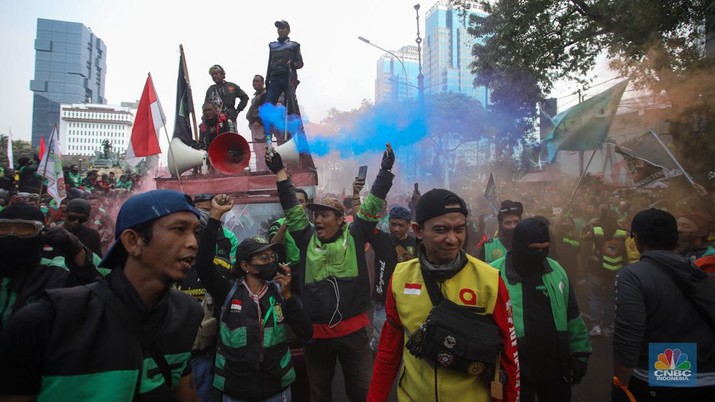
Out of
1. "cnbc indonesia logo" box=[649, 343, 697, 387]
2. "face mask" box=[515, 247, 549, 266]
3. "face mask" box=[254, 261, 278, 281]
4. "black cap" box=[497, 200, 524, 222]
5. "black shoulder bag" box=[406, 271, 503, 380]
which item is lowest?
"cnbc indonesia logo" box=[649, 343, 697, 387]

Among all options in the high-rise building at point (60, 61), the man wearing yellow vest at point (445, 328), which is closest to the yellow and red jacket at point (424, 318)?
the man wearing yellow vest at point (445, 328)

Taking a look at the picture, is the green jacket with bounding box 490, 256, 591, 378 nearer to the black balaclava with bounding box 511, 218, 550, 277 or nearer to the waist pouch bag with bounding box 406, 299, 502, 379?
the black balaclava with bounding box 511, 218, 550, 277

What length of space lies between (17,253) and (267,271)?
1490 mm

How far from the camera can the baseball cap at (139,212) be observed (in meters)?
1.74

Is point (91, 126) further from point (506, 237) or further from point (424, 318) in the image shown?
point (424, 318)

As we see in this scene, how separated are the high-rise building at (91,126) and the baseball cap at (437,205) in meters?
147

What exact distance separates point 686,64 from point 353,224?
624 cm

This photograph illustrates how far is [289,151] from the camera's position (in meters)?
6.96

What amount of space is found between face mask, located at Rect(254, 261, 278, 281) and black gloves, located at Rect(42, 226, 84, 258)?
3.80 feet

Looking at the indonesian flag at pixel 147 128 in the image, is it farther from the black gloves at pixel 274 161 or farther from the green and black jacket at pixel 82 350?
the green and black jacket at pixel 82 350

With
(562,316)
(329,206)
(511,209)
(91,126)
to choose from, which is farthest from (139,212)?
(91,126)

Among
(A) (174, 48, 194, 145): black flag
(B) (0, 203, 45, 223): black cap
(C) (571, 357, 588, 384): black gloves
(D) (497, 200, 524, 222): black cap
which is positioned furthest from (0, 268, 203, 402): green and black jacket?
(A) (174, 48, 194, 145): black flag

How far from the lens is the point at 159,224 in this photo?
69.6 inches

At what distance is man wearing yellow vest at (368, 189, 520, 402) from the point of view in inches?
85.4
